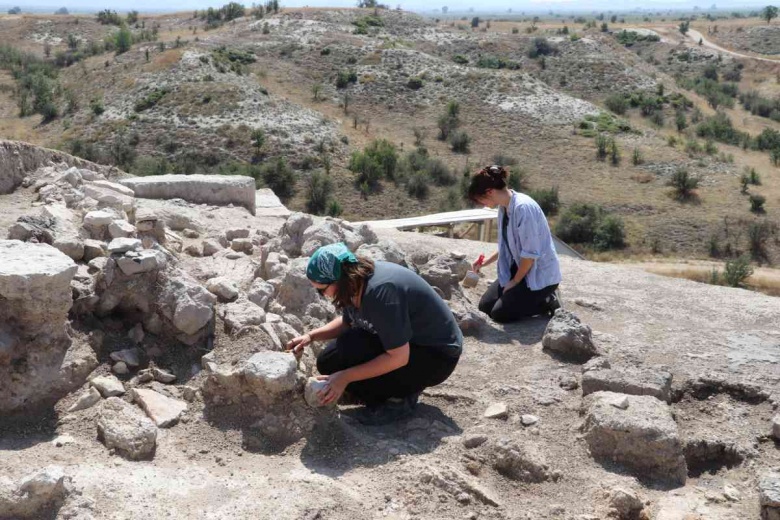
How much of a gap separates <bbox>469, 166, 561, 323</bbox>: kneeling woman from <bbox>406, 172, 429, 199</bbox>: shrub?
2165cm

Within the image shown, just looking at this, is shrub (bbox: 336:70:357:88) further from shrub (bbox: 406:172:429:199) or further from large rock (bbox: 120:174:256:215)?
large rock (bbox: 120:174:256:215)

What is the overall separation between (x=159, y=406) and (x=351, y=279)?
1150mm

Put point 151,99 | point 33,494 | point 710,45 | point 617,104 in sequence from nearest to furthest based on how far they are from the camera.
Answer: point 33,494
point 151,99
point 617,104
point 710,45

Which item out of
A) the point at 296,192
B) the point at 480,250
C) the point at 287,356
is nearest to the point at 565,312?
the point at 287,356

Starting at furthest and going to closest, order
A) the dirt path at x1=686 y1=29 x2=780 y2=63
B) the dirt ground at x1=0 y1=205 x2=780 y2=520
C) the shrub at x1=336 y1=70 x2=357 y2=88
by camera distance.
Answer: the dirt path at x1=686 y1=29 x2=780 y2=63 < the shrub at x1=336 y1=70 x2=357 y2=88 < the dirt ground at x1=0 y1=205 x2=780 y2=520

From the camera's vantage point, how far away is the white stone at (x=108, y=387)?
145 inches

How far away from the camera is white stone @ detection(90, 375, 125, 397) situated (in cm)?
367

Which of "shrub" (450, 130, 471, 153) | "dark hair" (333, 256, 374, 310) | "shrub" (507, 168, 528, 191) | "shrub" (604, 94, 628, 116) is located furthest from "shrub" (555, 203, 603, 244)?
"dark hair" (333, 256, 374, 310)

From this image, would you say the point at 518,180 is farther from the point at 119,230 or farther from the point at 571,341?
the point at 119,230

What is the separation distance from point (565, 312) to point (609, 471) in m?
1.57

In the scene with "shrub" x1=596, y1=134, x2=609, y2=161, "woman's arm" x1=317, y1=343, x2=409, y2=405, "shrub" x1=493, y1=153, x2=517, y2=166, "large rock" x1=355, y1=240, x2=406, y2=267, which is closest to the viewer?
"woman's arm" x1=317, y1=343, x2=409, y2=405

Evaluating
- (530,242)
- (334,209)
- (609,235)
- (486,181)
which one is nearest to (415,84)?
(334,209)

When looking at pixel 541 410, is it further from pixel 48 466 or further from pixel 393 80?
pixel 393 80

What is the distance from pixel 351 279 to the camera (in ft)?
10.8
